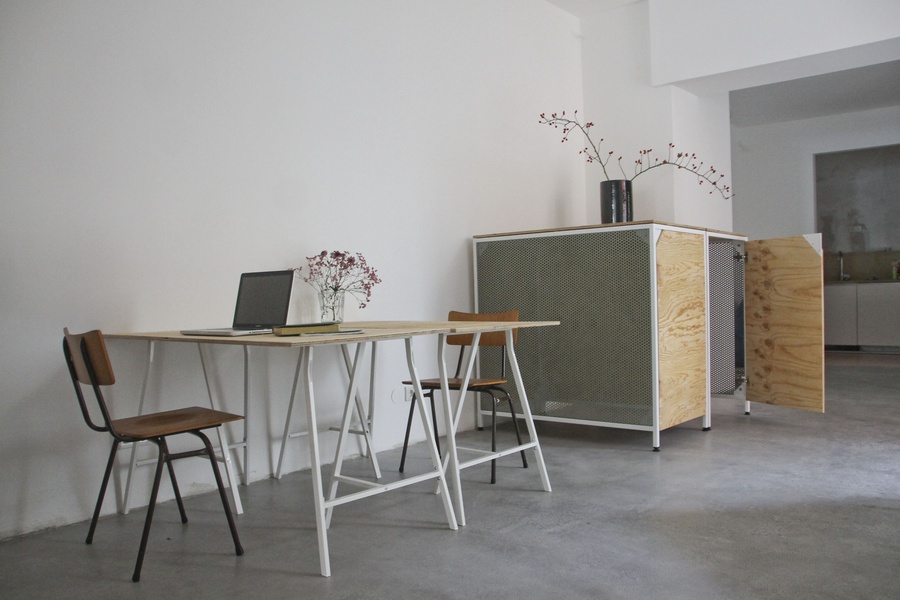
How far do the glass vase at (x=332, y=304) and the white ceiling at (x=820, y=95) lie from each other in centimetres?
556

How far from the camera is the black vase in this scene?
489 centimetres

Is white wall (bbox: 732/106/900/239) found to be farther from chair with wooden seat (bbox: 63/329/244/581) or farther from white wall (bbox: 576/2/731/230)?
chair with wooden seat (bbox: 63/329/244/581)

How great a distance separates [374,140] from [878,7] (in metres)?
3.13

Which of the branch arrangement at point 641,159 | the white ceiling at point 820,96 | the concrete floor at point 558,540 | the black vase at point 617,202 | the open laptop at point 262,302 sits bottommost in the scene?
the concrete floor at point 558,540

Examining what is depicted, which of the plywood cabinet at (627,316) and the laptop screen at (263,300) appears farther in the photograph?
the plywood cabinet at (627,316)

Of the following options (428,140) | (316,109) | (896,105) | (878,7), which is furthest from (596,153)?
(896,105)

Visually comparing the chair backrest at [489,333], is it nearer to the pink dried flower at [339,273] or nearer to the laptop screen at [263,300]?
the pink dried flower at [339,273]

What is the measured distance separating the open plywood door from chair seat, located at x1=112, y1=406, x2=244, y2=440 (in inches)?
142

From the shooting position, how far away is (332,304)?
12.4ft

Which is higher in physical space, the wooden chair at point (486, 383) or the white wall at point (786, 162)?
the white wall at point (786, 162)

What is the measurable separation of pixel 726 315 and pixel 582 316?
1.24 m

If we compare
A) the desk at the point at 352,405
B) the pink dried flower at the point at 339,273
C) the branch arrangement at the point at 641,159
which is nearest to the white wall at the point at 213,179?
the pink dried flower at the point at 339,273

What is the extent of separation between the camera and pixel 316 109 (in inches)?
153

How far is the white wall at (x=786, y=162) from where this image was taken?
9.05 m
